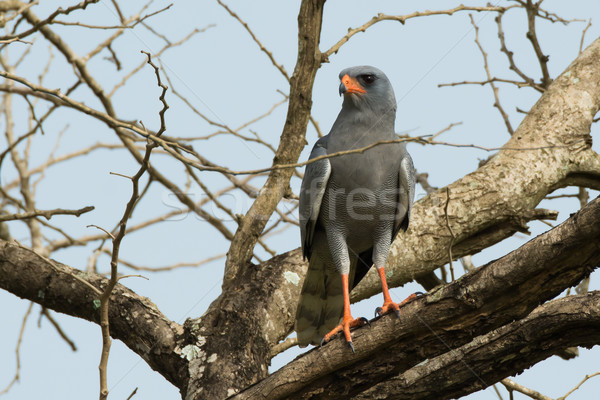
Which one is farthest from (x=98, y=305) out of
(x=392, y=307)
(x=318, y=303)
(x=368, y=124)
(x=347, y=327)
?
(x=368, y=124)

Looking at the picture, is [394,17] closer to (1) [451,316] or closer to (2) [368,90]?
(2) [368,90]

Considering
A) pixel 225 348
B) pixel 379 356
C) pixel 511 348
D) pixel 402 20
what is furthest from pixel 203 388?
pixel 402 20

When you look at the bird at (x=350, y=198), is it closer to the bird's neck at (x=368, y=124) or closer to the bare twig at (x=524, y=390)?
the bird's neck at (x=368, y=124)

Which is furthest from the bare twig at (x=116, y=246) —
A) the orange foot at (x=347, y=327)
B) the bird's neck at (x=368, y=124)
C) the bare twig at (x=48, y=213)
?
the bird's neck at (x=368, y=124)

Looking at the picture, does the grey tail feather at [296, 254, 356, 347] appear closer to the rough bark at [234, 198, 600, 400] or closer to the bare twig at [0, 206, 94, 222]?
the rough bark at [234, 198, 600, 400]

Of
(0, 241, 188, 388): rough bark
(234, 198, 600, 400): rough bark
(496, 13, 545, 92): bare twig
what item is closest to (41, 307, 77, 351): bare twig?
(0, 241, 188, 388): rough bark

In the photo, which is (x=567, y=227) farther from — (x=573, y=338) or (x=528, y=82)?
(x=528, y=82)

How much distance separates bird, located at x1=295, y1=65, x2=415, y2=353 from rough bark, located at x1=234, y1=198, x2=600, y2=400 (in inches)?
43.0

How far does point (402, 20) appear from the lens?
612cm

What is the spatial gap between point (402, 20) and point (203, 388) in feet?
12.9

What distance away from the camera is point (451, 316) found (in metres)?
3.48

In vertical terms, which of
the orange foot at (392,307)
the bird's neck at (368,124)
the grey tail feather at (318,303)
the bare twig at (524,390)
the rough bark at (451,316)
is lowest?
the bare twig at (524,390)

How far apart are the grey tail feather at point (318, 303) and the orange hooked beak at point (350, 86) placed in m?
1.47

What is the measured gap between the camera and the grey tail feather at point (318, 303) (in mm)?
5348
